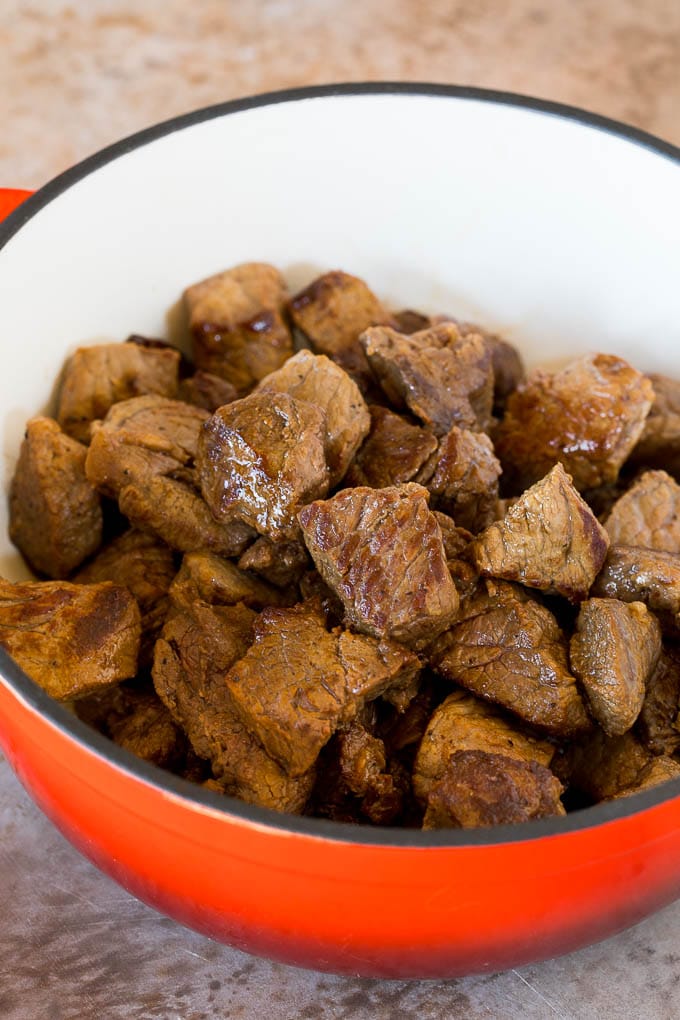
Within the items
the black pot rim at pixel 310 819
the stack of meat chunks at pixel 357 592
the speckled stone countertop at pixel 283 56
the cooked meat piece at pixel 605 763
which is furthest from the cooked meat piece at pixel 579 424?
the speckled stone countertop at pixel 283 56

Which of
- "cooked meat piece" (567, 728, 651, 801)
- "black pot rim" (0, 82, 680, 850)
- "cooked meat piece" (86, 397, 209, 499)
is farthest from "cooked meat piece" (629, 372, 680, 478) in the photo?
"black pot rim" (0, 82, 680, 850)

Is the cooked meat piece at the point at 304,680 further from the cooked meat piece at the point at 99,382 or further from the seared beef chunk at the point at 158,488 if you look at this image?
the cooked meat piece at the point at 99,382

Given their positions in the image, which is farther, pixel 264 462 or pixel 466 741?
pixel 264 462

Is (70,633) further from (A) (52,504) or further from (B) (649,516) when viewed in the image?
(B) (649,516)

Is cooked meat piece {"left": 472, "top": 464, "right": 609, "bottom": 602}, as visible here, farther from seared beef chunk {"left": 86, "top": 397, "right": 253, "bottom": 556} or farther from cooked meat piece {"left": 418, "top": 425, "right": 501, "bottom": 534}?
seared beef chunk {"left": 86, "top": 397, "right": 253, "bottom": 556}

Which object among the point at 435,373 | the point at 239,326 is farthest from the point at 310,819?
the point at 239,326

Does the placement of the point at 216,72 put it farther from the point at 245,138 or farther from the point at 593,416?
the point at 593,416

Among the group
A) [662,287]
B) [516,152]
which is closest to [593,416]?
[662,287]
